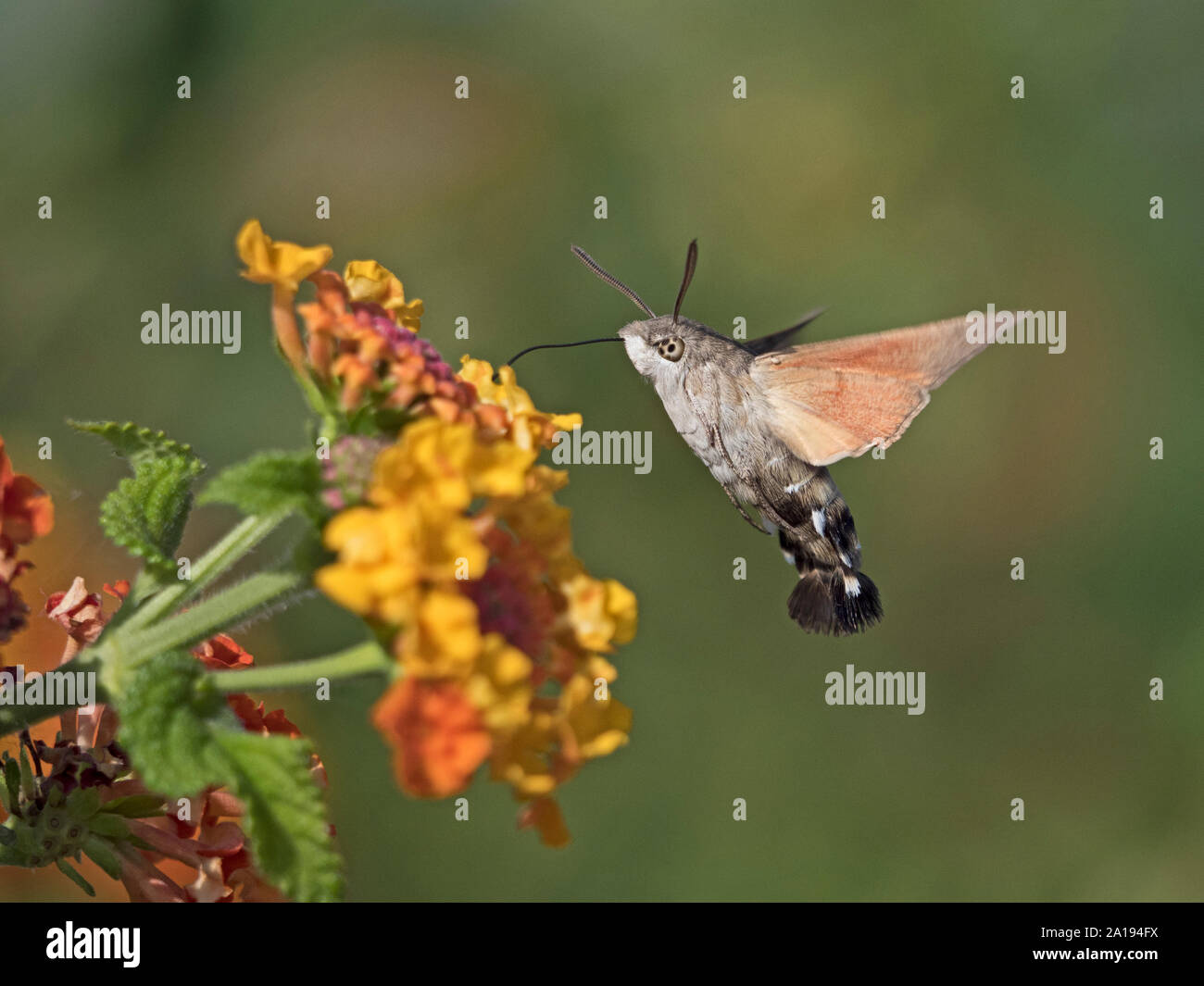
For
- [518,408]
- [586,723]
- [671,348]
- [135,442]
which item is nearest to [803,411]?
[671,348]

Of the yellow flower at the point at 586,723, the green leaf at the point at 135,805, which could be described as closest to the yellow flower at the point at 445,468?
the yellow flower at the point at 586,723

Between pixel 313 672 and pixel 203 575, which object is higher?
pixel 203 575

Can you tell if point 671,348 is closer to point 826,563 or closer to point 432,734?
point 826,563

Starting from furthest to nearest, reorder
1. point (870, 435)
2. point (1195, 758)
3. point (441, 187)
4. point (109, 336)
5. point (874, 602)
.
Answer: point (441, 187)
point (1195, 758)
point (109, 336)
point (874, 602)
point (870, 435)

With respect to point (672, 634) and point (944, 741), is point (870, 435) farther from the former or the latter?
point (944, 741)

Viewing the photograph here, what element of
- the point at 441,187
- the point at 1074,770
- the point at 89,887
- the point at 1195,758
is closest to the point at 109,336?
the point at 441,187

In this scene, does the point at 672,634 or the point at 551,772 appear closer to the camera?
the point at 551,772
